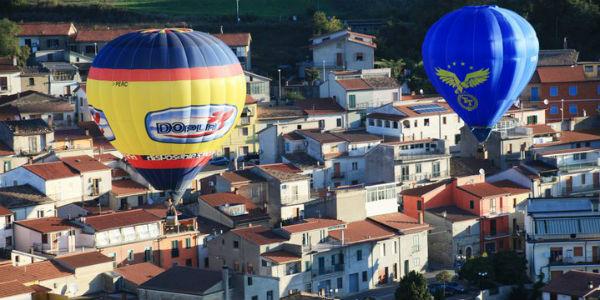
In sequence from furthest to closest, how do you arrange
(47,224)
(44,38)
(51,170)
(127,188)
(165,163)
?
1. (44,38)
2. (127,188)
3. (51,170)
4. (47,224)
5. (165,163)

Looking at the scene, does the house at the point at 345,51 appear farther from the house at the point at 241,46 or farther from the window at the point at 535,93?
the window at the point at 535,93

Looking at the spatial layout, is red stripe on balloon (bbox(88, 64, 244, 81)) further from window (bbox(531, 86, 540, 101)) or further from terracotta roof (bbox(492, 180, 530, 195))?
window (bbox(531, 86, 540, 101))

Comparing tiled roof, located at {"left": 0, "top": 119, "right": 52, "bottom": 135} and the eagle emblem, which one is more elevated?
the eagle emblem

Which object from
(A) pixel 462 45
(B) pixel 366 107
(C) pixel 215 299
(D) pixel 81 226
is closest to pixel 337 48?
(B) pixel 366 107

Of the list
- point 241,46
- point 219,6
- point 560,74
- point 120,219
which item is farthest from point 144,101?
point 219,6

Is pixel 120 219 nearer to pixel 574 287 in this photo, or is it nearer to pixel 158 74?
pixel 158 74

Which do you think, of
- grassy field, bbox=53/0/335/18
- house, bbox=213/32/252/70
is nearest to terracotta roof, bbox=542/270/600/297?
house, bbox=213/32/252/70
